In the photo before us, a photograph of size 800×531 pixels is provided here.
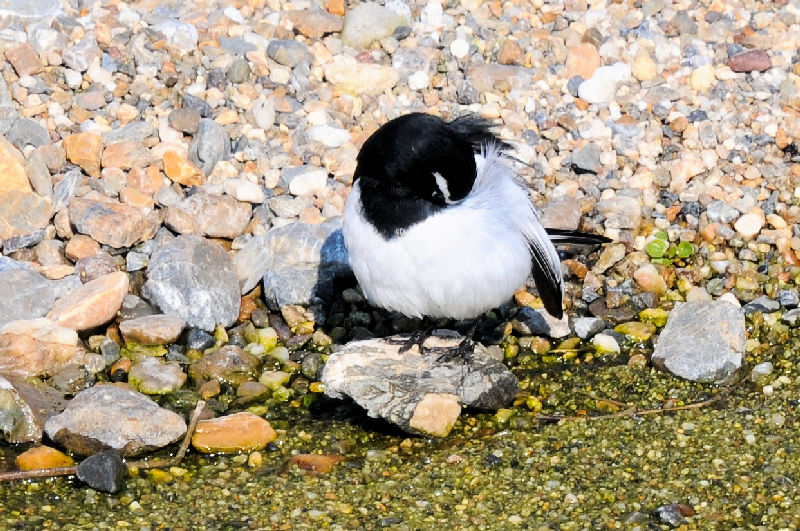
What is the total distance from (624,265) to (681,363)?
0.88 m

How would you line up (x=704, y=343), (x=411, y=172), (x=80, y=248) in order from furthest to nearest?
(x=80, y=248) → (x=704, y=343) → (x=411, y=172)

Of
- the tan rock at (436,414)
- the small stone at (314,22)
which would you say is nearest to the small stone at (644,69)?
the small stone at (314,22)

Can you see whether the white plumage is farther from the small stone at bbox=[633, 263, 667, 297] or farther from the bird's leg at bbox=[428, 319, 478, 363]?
the small stone at bbox=[633, 263, 667, 297]

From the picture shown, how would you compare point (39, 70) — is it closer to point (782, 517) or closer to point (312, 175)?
point (312, 175)

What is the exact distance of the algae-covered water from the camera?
13.8ft

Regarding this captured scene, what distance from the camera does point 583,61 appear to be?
7.01 meters

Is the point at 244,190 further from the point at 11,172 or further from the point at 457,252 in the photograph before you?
the point at 457,252

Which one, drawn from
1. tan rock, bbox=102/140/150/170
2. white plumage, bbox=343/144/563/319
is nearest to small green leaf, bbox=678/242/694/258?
white plumage, bbox=343/144/563/319

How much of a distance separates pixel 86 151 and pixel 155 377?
163 centimetres

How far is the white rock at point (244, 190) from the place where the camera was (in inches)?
241

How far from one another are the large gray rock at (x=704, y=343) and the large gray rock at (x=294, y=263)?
1.62 m

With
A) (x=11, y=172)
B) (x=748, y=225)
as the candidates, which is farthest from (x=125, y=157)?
(x=748, y=225)

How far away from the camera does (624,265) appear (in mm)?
5941

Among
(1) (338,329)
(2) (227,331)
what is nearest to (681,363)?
(1) (338,329)
